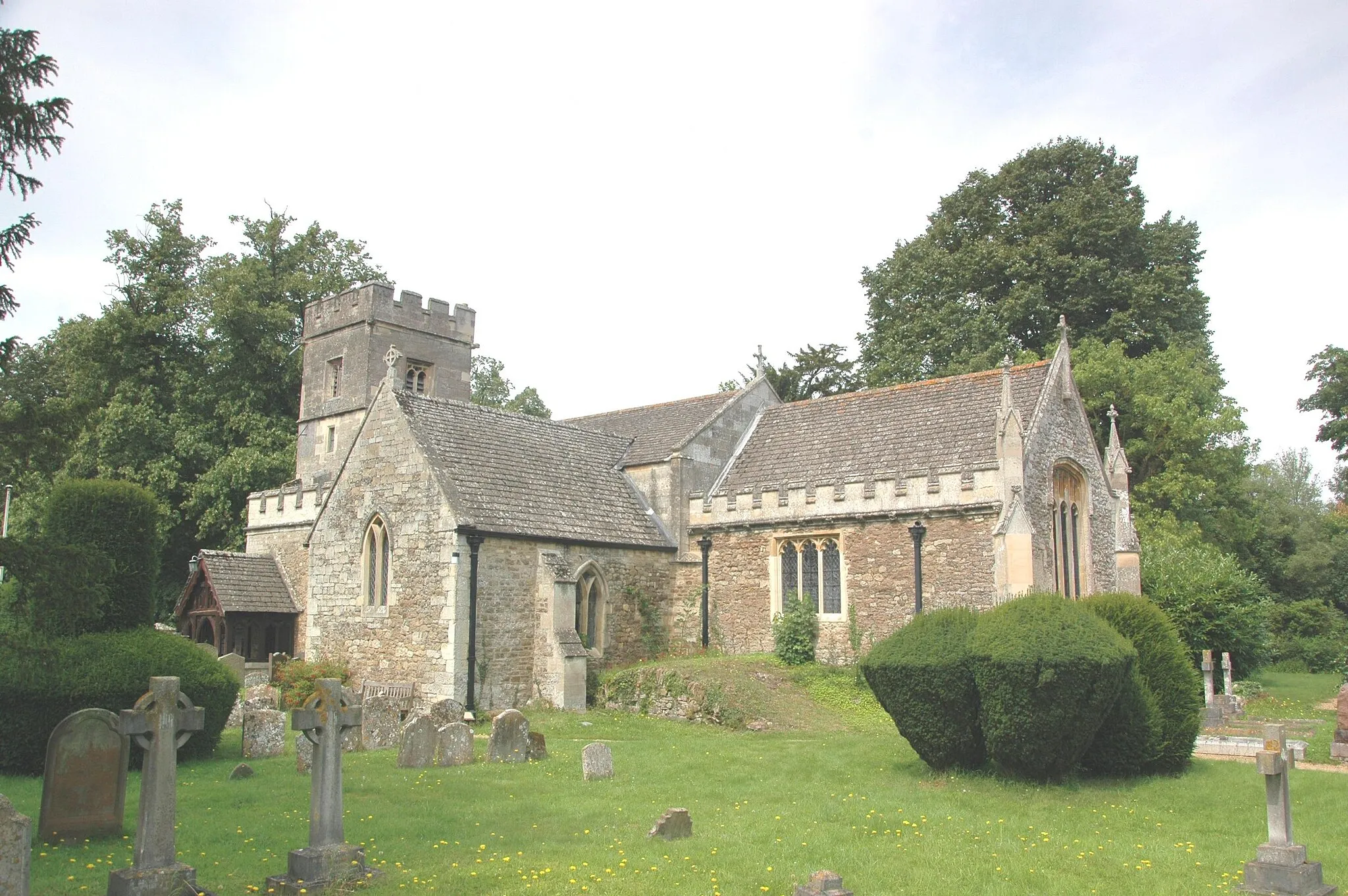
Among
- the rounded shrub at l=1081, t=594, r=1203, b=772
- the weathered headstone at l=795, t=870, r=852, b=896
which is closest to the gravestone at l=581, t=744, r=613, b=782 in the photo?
the weathered headstone at l=795, t=870, r=852, b=896

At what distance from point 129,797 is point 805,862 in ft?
25.2

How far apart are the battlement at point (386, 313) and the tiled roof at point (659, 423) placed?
751cm

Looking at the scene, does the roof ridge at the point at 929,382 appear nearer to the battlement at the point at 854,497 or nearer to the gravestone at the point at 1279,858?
the battlement at the point at 854,497

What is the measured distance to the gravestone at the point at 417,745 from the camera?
14305 mm

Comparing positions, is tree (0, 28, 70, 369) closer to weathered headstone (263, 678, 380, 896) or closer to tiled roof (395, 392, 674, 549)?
weathered headstone (263, 678, 380, 896)

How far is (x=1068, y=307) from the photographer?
36.7 meters

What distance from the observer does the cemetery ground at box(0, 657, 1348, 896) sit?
348 inches

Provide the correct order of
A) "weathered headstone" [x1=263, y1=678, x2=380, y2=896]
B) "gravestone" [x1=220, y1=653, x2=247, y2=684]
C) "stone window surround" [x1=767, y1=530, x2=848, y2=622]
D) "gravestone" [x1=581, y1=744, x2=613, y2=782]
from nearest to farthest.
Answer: "weathered headstone" [x1=263, y1=678, x2=380, y2=896] < "gravestone" [x1=581, y1=744, x2=613, y2=782] < "stone window surround" [x1=767, y1=530, x2=848, y2=622] < "gravestone" [x1=220, y1=653, x2=247, y2=684]

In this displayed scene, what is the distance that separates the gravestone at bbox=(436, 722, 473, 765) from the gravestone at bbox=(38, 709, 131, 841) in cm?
465

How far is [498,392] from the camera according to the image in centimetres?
6003

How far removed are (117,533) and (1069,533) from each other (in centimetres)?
1821

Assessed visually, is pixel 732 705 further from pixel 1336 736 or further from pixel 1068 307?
pixel 1068 307

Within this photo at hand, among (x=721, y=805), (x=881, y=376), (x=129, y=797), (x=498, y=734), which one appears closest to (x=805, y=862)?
(x=721, y=805)

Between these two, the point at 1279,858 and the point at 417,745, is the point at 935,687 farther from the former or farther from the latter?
the point at 417,745
